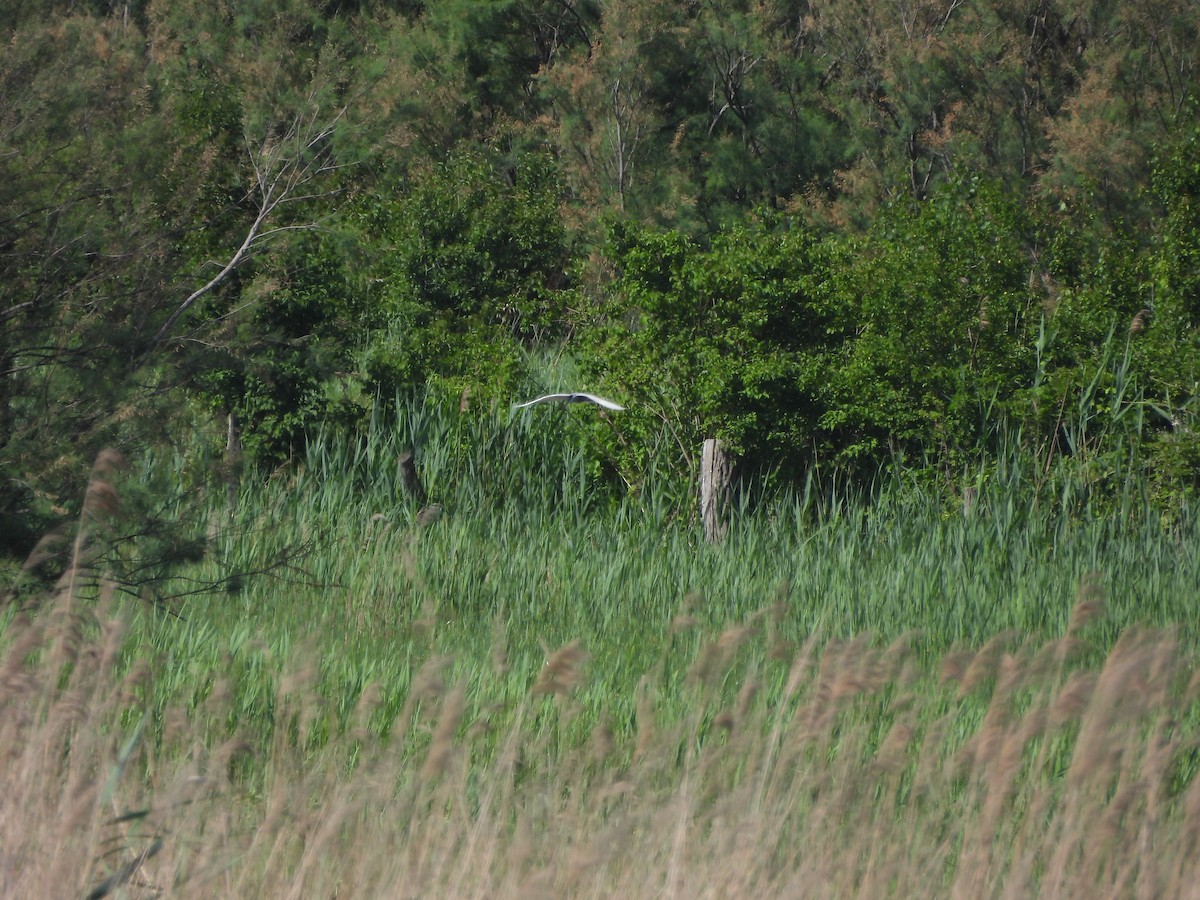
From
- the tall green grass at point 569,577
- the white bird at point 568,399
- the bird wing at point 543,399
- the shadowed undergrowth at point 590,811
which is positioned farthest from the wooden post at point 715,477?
the shadowed undergrowth at point 590,811

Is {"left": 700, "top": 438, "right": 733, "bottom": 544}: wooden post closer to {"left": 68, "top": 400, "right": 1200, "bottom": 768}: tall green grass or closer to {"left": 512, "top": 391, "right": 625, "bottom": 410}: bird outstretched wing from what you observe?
{"left": 68, "top": 400, "right": 1200, "bottom": 768}: tall green grass

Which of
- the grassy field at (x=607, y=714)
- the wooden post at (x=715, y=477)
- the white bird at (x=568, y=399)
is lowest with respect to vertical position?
the wooden post at (x=715, y=477)

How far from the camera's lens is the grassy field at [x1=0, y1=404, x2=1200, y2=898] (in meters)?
3.30

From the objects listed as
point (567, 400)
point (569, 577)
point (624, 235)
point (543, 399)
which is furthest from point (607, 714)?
point (624, 235)

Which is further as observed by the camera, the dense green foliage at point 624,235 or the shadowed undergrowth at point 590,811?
the dense green foliage at point 624,235

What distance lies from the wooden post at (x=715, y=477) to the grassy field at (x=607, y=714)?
158cm

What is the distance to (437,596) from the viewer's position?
7973mm

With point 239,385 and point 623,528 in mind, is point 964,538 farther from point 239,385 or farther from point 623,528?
point 239,385

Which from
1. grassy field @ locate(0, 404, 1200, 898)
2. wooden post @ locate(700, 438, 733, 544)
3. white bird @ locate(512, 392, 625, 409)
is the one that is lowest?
wooden post @ locate(700, 438, 733, 544)

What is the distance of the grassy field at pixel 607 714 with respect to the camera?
3303 millimetres

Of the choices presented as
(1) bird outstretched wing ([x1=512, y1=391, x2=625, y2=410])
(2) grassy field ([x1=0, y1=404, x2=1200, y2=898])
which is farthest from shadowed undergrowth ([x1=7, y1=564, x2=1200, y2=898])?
(1) bird outstretched wing ([x1=512, y1=391, x2=625, y2=410])

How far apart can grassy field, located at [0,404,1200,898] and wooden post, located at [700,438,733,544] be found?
62.0 inches

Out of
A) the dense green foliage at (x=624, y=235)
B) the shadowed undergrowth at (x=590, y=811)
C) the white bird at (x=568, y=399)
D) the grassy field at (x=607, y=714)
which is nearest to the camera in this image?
the shadowed undergrowth at (x=590, y=811)

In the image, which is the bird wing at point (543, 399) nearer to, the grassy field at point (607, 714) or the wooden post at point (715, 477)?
the wooden post at point (715, 477)
